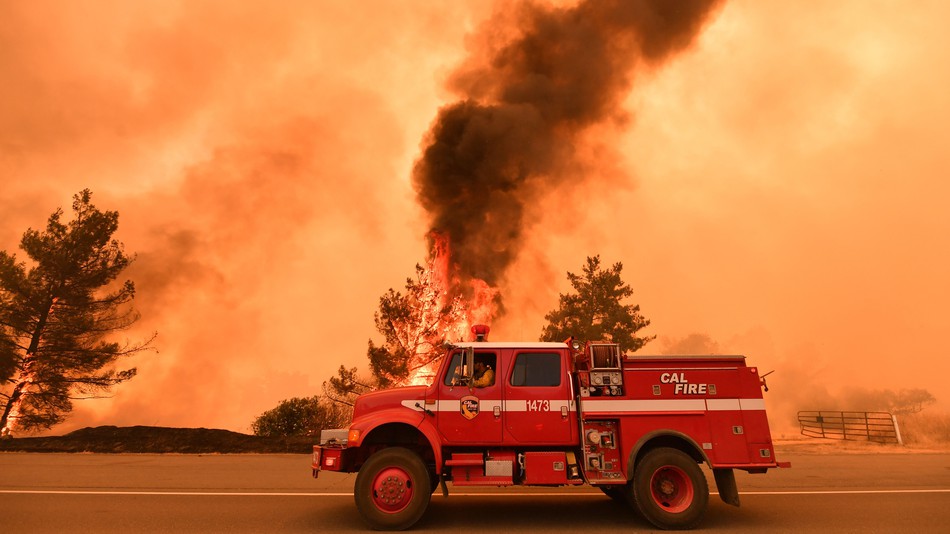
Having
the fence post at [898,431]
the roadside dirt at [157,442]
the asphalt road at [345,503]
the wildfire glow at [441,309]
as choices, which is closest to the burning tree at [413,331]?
the wildfire glow at [441,309]

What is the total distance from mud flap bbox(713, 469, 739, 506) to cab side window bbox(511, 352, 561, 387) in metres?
2.93

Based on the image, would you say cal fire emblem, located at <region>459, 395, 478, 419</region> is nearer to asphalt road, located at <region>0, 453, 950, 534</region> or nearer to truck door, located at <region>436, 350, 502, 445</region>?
truck door, located at <region>436, 350, 502, 445</region>

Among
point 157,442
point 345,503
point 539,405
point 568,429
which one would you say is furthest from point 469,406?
point 157,442

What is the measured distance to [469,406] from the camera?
25.8ft

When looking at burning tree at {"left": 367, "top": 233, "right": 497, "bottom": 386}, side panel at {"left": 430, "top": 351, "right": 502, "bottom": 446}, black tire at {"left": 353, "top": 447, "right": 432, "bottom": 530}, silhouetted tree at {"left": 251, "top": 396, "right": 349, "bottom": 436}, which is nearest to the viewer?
black tire at {"left": 353, "top": 447, "right": 432, "bottom": 530}

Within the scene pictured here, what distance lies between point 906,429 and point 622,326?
13.6 meters

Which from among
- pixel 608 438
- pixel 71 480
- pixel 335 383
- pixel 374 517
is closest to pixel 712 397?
pixel 608 438

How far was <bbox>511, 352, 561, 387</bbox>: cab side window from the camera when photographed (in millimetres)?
8031

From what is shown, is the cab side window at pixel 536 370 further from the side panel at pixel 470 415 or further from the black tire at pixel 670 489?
the black tire at pixel 670 489

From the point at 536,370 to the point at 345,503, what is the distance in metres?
4.31

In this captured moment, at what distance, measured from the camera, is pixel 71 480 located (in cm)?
1129

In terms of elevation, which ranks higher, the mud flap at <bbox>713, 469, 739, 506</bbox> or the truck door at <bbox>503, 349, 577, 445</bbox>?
the truck door at <bbox>503, 349, 577, 445</bbox>

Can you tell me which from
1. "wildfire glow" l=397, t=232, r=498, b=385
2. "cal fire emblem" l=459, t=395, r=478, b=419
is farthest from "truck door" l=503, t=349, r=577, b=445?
"wildfire glow" l=397, t=232, r=498, b=385

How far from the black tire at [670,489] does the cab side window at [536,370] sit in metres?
1.79
